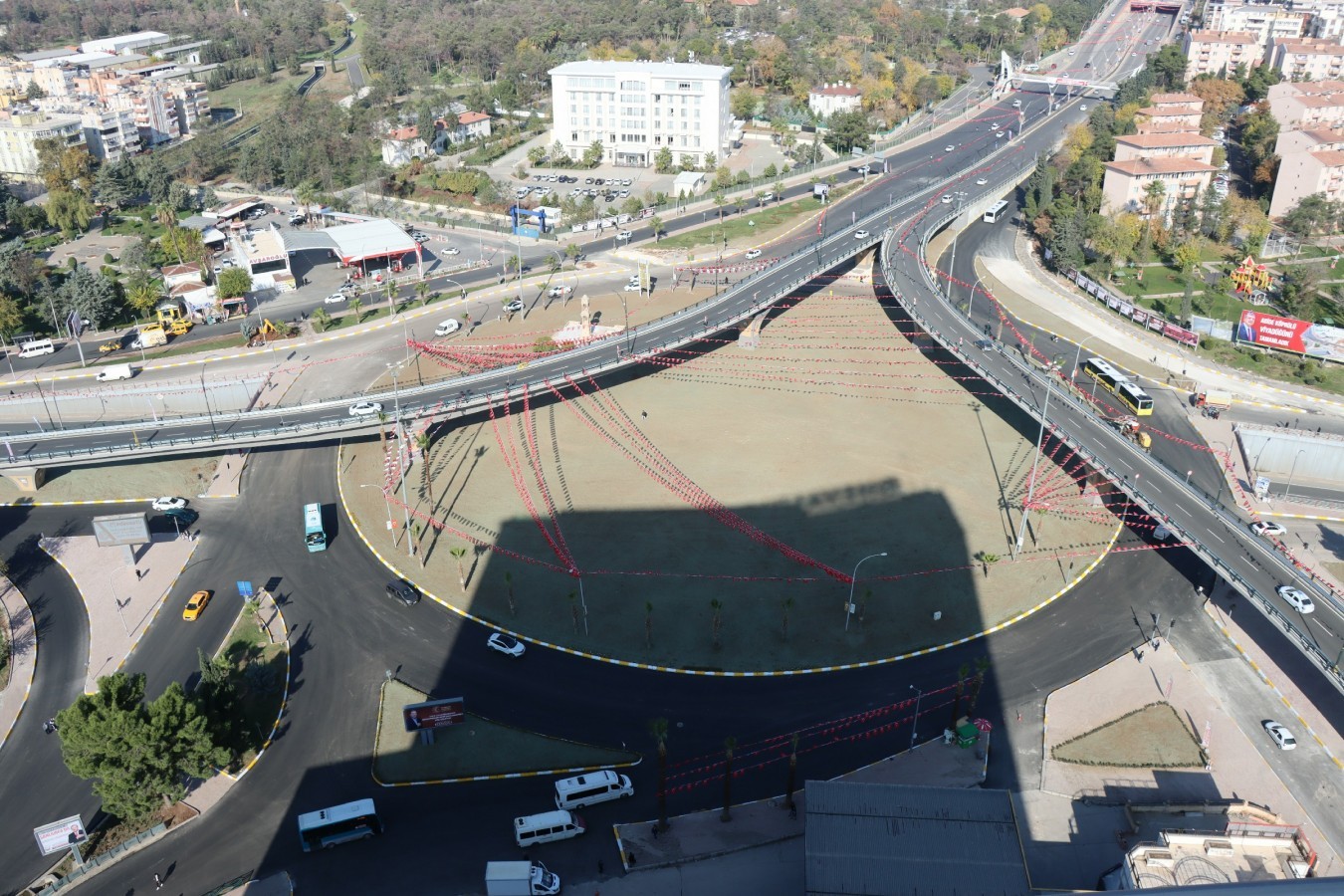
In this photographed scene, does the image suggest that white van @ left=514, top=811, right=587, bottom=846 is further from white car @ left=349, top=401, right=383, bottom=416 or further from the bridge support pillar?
the bridge support pillar

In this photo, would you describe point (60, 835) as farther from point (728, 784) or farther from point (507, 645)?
point (728, 784)

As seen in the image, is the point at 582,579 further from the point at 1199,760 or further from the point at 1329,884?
the point at 1329,884

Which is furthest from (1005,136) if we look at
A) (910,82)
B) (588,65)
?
(588,65)

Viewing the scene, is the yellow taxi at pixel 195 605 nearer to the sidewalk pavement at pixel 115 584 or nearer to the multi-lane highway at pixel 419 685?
the multi-lane highway at pixel 419 685

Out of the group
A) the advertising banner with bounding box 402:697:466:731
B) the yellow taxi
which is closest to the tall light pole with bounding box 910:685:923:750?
the advertising banner with bounding box 402:697:466:731

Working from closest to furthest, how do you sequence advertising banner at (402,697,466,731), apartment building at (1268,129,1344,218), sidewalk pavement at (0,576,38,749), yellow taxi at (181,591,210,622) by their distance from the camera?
advertising banner at (402,697,466,731)
sidewalk pavement at (0,576,38,749)
yellow taxi at (181,591,210,622)
apartment building at (1268,129,1344,218)
